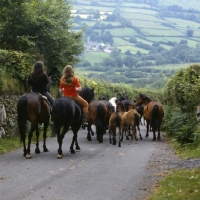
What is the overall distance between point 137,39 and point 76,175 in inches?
4209

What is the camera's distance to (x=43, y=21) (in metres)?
25.0

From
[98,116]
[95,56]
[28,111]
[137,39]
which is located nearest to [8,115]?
[98,116]

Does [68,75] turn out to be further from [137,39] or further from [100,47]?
[137,39]

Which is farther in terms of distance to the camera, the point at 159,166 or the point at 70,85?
the point at 70,85

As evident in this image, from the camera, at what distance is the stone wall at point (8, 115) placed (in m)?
18.8

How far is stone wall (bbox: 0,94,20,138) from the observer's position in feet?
61.8

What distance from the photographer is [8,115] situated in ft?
65.1

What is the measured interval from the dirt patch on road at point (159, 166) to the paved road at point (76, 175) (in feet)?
0.36

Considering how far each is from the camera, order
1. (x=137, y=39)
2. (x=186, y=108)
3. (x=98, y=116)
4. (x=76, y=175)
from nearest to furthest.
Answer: (x=76, y=175) < (x=98, y=116) < (x=186, y=108) < (x=137, y=39)

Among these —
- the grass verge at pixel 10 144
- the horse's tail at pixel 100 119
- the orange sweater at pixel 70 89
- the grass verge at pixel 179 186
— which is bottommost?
the grass verge at pixel 10 144

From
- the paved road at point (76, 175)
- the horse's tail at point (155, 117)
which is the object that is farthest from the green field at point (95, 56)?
the paved road at point (76, 175)

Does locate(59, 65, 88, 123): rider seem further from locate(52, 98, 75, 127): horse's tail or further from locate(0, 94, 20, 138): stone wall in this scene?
locate(0, 94, 20, 138): stone wall

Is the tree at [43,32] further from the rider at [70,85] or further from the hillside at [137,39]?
the hillside at [137,39]

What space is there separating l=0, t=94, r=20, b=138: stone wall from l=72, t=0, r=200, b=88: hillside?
50463 millimetres
